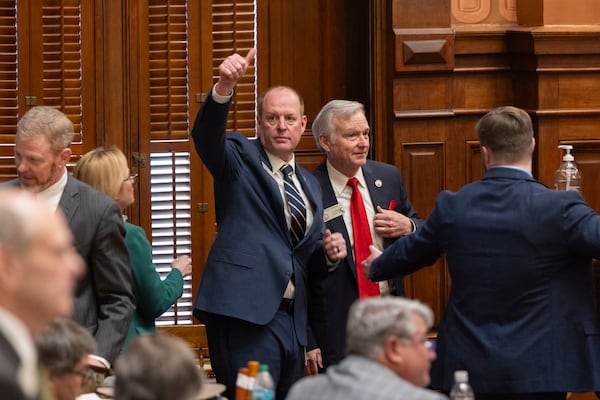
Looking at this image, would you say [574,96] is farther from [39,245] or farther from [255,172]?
[39,245]

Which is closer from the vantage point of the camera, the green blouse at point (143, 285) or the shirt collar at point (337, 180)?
the green blouse at point (143, 285)

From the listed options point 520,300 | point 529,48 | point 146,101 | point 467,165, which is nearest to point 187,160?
point 146,101

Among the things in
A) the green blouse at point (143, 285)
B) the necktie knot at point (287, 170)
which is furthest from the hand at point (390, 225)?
the green blouse at point (143, 285)

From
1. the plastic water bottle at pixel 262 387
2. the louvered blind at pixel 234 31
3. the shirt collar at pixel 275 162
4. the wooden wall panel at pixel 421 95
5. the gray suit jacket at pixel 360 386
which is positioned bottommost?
the plastic water bottle at pixel 262 387

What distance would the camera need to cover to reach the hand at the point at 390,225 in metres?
5.46

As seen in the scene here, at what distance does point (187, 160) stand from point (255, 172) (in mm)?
2061

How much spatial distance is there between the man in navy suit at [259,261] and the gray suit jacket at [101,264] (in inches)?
19.4

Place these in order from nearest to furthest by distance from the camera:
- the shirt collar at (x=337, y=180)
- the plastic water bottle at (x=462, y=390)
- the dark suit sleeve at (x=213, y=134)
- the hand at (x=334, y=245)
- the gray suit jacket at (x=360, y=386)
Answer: the gray suit jacket at (x=360, y=386)
the plastic water bottle at (x=462, y=390)
the dark suit sleeve at (x=213, y=134)
the hand at (x=334, y=245)
the shirt collar at (x=337, y=180)

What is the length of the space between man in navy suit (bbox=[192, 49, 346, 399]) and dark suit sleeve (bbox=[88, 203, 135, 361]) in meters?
0.49

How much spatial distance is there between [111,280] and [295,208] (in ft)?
2.98

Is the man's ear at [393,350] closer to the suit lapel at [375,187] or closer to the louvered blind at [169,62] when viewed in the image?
the suit lapel at [375,187]

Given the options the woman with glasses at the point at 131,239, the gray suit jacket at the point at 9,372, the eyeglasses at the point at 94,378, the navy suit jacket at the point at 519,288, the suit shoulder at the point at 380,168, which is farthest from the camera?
the suit shoulder at the point at 380,168

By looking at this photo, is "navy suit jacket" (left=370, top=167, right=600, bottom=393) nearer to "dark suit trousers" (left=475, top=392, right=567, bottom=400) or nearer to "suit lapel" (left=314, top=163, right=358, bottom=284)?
"dark suit trousers" (left=475, top=392, right=567, bottom=400)

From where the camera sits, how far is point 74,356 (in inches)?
129
